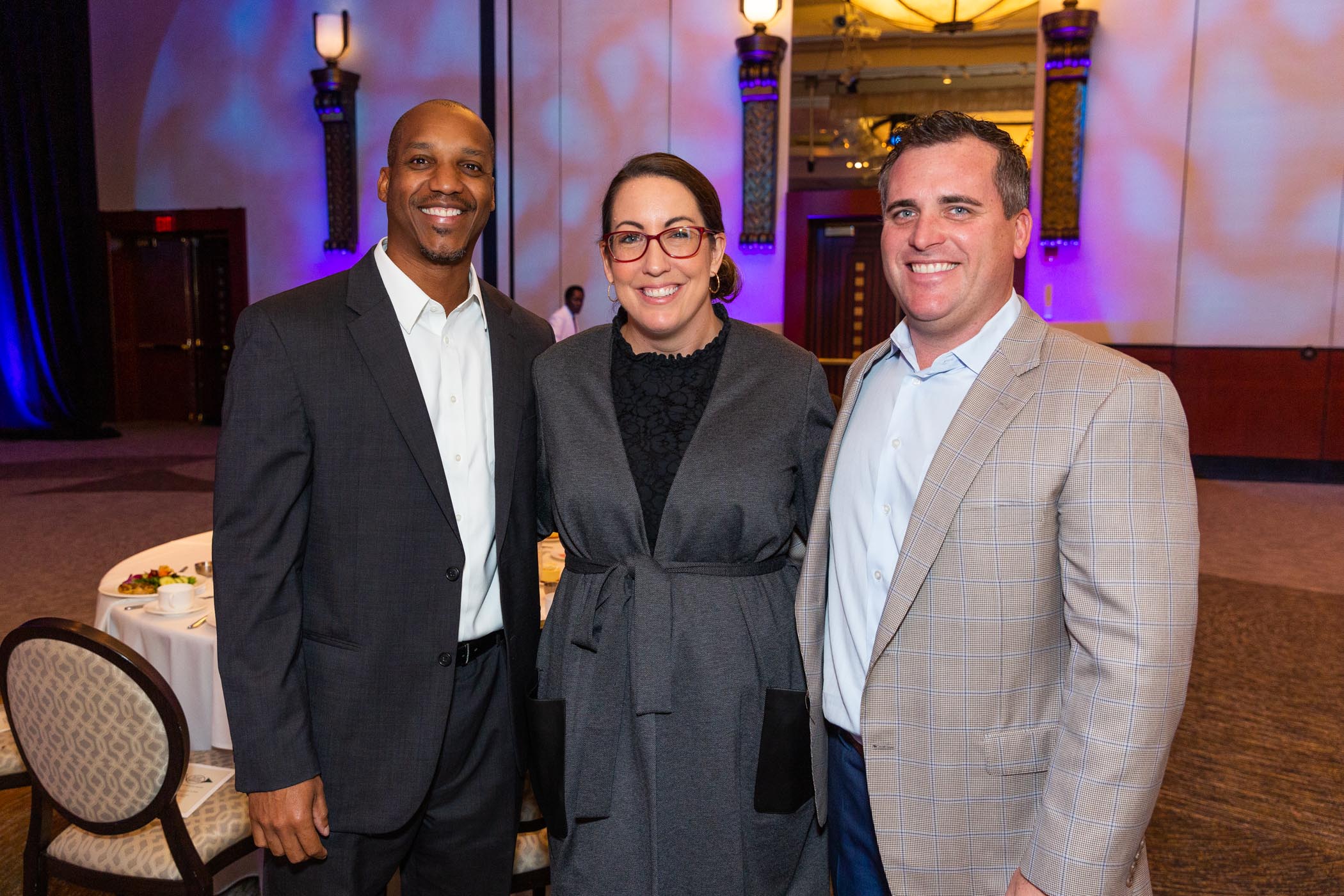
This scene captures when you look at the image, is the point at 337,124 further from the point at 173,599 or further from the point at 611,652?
the point at 611,652

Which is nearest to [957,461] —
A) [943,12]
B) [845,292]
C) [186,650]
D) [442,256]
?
[442,256]


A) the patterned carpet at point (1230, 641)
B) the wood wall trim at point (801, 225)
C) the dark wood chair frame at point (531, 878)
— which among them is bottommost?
the patterned carpet at point (1230, 641)

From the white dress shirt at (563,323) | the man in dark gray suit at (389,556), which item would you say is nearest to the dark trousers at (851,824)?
the man in dark gray suit at (389,556)

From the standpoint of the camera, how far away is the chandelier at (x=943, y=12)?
807 centimetres

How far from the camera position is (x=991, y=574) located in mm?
1263

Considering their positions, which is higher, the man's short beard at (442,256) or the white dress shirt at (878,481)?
the man's short beard at (442,256)

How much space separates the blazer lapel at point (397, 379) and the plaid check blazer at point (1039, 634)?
0.77m

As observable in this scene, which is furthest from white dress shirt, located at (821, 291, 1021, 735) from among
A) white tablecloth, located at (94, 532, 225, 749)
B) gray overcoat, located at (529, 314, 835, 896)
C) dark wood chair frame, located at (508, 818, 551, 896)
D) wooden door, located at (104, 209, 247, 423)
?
wooden door, located at (104, 209, 247, 423)

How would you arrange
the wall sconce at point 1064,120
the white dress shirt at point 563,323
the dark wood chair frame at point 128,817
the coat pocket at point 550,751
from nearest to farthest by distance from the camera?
the coat pocket at point 550,751, the dark wood chair frame at point 128,817, the wall sconce at point 1064,120, the white dress shirt at point 563,323

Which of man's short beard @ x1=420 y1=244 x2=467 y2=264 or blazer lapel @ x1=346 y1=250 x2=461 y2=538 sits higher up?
man's short beard @ x1=420 y1=244 x2=467 y2=264

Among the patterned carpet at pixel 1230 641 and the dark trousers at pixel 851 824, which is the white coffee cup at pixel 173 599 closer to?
the patterned carpet at pixel 1230 641

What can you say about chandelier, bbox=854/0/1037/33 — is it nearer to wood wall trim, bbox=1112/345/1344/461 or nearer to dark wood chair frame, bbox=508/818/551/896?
wood wall trim, bbox=1112/345/1344/461

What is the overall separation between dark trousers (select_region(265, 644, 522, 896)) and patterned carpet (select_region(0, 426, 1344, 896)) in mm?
1392

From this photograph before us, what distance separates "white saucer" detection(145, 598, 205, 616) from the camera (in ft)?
7.93
